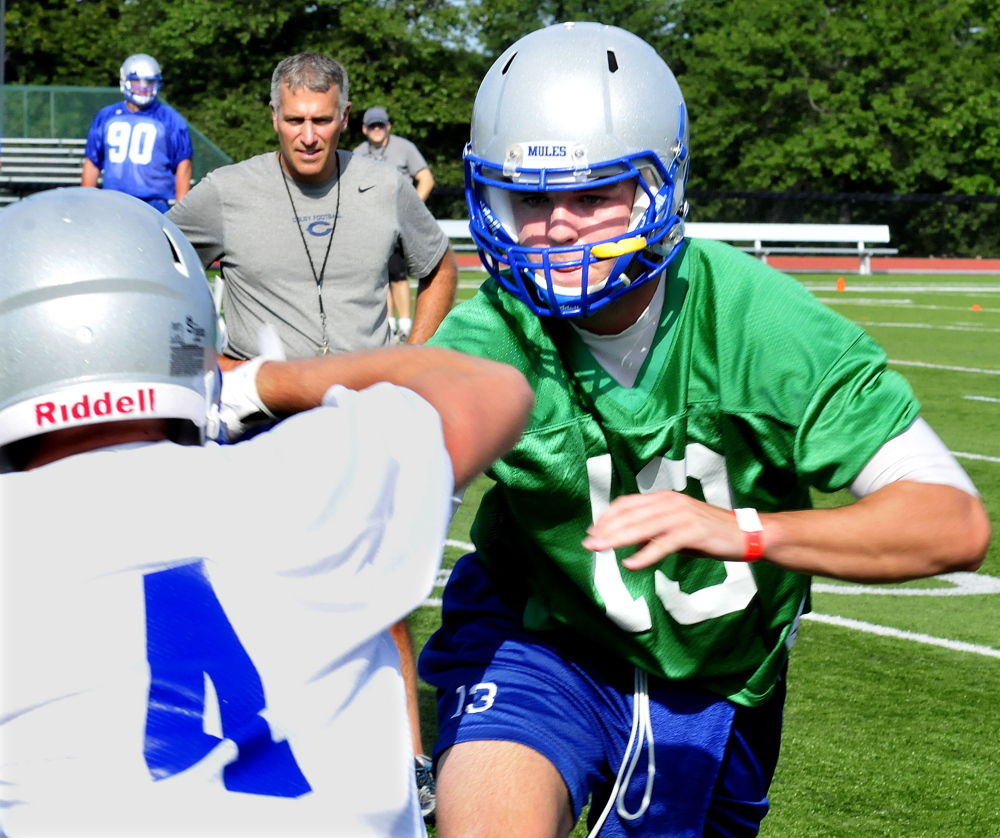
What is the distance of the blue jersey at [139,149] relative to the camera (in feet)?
39.8

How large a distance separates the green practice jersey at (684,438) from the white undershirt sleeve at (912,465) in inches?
3.9

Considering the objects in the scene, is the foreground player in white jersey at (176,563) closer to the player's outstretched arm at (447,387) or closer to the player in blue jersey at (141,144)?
the player's outstretched arm at (447,387)

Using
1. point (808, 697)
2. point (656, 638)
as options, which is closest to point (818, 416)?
point (656, 638)

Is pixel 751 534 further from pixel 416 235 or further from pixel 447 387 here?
pixel 416 235

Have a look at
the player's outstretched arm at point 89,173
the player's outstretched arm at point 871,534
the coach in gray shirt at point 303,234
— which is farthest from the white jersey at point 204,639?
the player's outstretched arm at point 89,173

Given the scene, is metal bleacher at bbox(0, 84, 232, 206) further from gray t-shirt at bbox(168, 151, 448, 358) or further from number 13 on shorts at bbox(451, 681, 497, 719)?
number 13 on shorts at bbox(451, 681, 497, 719)

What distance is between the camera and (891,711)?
481 centimetres

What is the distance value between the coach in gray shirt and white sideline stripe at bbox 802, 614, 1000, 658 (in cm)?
197

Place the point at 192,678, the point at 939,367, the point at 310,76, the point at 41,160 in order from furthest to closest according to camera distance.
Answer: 1. the point at 41,160
2. the point at 939,367
3. the point at 310,76
4. the point at 192,678

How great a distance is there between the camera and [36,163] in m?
26.0

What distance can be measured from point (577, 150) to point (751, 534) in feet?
2.98

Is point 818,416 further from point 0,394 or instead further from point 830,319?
point 0,394

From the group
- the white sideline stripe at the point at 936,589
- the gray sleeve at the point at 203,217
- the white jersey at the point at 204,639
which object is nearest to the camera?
the white jersey at the point at 204,639

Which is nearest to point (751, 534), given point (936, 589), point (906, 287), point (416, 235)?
point (416, 235)
